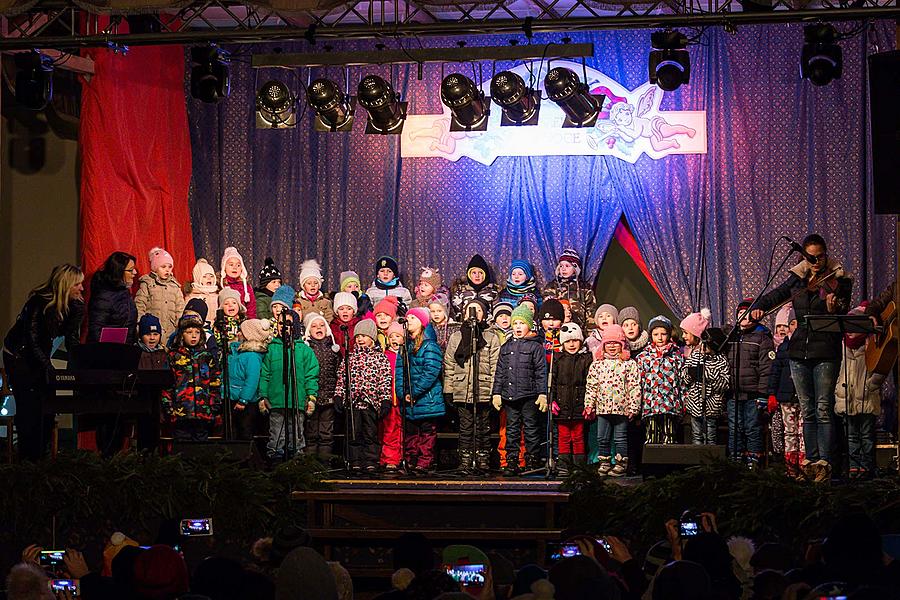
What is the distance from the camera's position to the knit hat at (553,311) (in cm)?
1200

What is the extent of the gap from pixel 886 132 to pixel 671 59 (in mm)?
2032

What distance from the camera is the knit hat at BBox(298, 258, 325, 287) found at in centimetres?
1294

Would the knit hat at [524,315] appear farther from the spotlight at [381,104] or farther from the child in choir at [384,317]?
the spotlight at [381,104]

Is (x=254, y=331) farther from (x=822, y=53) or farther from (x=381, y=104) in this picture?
(x=822, y=53)

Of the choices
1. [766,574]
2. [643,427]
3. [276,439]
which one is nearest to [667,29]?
[643,427]

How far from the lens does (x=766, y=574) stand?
4809 millimetres

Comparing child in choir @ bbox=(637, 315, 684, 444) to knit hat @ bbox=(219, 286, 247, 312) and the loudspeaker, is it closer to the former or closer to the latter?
the loudspeaker

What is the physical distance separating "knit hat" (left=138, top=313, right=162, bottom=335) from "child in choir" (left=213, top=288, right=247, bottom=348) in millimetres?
549

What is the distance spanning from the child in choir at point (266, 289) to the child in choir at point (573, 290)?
279 centimetres

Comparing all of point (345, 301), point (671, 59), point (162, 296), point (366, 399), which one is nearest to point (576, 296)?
point (345, 301)

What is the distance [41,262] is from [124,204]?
1.20m

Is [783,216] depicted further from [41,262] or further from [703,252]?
[41,262]

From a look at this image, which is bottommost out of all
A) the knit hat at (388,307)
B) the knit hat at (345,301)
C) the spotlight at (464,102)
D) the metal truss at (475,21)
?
the knit hat at (388,307)

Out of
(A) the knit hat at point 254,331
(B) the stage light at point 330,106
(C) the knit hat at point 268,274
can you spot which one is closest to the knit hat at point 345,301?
(C) the knit hat at point 268,274
